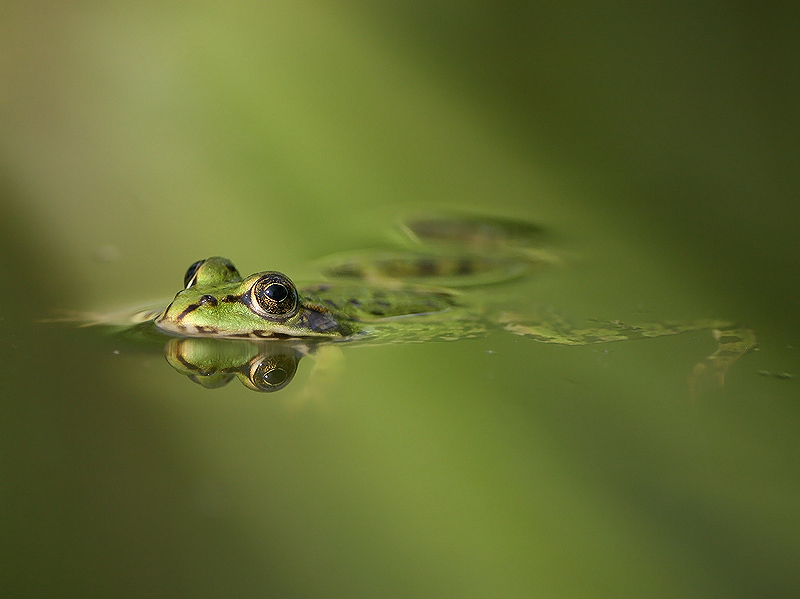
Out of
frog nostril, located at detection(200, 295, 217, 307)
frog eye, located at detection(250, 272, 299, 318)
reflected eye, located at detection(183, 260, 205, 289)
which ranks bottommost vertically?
frog nostril, located at detection(200, 295, 217, 307)

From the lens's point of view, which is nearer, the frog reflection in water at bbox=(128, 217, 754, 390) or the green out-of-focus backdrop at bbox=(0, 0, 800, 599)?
the green out-of-focus backdrop at bbox=(0, 0, 800, 599)

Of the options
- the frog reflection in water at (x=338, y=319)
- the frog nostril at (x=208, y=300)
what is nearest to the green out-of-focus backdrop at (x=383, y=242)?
the frog reflection in water at (x=338, y=319)

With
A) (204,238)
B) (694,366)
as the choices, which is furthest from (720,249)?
(204,238)

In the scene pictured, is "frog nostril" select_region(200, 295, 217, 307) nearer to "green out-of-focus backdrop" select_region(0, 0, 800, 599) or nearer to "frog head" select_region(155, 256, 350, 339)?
Result: "frog head" select_region(155, 256, 350, 339)

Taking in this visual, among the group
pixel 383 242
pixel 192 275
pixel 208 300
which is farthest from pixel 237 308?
pixel 383 242

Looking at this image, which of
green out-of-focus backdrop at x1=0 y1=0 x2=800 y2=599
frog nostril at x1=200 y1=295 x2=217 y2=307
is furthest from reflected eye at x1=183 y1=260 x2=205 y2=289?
green out-of-focus backdrop at x1=0 y1=0 x2=800 y2=599

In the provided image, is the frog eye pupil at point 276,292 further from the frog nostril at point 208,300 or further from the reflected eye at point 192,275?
the reflected eye at point 192,275

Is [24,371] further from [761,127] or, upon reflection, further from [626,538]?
[761,127]

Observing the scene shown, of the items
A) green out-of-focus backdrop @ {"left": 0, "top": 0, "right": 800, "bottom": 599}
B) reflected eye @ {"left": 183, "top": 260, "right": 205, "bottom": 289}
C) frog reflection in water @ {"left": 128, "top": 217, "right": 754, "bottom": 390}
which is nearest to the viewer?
green out-of-focus backdrop @ {"left": 0, "top": 0, "right": 800, "bottom": 599}
